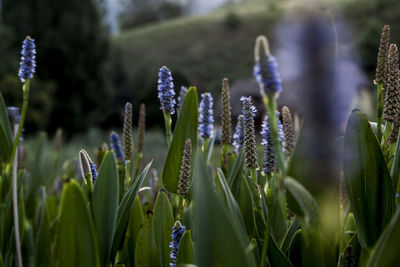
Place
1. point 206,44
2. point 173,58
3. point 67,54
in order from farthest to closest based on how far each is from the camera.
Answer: point 206,44
point 173,58
point 67,54

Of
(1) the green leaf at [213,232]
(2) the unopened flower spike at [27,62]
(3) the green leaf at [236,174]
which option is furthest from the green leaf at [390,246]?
(2) the unopened flower spike at [27,62]

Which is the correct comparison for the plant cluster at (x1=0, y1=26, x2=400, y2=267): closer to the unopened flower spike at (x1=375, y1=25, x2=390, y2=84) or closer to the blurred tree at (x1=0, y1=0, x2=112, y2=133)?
the unopened flower spike at (x1=375, y1=25, x2=390, y2=84)

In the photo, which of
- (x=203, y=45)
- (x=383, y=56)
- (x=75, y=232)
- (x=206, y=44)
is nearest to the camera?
(x=75, y=232)

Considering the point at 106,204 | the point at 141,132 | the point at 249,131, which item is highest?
the point at 141,132

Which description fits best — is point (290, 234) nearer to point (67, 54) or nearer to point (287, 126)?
point (287, 126)

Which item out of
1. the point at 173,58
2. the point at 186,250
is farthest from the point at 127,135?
the point at 173,58

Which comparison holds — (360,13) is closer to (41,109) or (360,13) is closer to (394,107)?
(41,109)

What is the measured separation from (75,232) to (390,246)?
43 cm

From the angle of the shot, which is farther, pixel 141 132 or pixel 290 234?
pixel 141 132

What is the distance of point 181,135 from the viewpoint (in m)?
0.90

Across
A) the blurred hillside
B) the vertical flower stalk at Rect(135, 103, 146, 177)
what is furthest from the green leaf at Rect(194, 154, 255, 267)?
the blurred hillside

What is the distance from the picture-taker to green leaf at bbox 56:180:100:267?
602 millimetres

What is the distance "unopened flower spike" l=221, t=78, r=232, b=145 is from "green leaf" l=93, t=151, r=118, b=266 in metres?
0.27

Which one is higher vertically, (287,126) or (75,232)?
(287,126)
